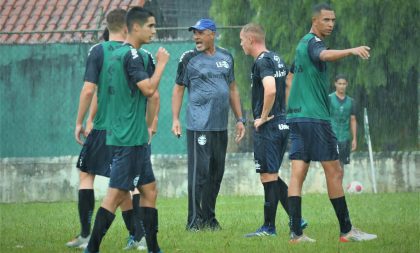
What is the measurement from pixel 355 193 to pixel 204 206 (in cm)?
700

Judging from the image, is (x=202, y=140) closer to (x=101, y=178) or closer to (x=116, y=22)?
(x=116, y=22)

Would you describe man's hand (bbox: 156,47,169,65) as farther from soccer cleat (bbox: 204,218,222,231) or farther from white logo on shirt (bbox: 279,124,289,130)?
soccer cleat (bbox: 204,218,222,231)

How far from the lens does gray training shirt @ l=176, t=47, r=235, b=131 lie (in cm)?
1464

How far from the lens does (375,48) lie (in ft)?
74.6

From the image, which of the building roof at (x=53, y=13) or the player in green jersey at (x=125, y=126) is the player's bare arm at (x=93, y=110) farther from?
the building roof at (x=53, y=13)

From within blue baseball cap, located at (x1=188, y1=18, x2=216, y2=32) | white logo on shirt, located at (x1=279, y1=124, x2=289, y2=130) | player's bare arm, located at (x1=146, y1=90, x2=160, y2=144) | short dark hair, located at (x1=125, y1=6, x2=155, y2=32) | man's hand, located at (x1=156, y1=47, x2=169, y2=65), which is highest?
blue baseball cap, located at (x1=188, y1=18, x2=216, y2=32)

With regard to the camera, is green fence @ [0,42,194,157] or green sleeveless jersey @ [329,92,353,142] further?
green fence @ [0,42,194,157]

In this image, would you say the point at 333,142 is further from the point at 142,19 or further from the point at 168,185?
the point at 168,185

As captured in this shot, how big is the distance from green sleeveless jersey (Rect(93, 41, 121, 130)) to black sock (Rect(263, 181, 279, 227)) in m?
2.41

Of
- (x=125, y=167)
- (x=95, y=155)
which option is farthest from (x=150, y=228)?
(x=95, y=155)

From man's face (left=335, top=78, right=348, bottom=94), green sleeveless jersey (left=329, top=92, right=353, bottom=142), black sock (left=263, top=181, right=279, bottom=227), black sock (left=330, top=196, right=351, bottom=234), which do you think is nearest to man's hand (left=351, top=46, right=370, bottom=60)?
black sock (left=330, top=196, right=351, bottom=234)

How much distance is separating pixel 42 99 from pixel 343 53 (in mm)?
11658

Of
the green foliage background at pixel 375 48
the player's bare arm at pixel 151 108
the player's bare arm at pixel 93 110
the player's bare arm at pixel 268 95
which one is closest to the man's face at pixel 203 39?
the player's bare arm at pixel 268 95

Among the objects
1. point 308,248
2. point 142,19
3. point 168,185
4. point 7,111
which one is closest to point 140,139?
point 142,19
